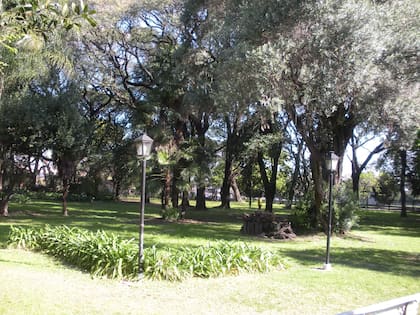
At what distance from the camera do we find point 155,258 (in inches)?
312

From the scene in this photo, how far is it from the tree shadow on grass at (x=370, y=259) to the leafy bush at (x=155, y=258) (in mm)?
1873

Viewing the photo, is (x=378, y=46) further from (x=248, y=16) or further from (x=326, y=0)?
(x=248, y=16)

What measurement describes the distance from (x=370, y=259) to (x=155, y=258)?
6.08m

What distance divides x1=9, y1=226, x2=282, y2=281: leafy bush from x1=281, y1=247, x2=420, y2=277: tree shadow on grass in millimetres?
1873

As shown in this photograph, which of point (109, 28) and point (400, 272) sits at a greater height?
point (109, 28)

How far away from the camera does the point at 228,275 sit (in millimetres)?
8203

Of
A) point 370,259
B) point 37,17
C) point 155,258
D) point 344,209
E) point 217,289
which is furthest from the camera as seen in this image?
point 344,209

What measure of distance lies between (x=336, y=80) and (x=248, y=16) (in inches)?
123

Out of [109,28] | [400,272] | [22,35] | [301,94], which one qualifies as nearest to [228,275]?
[400,272]

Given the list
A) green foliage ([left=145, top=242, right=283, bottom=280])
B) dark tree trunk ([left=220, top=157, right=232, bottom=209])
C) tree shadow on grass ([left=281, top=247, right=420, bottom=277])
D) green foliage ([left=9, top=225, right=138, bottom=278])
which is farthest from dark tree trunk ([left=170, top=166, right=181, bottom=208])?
green foliage ([left=145, top=242, right=283, bottom=280])

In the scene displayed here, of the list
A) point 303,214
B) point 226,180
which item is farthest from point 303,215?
point 226,180

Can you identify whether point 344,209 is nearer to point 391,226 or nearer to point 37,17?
point 391,226

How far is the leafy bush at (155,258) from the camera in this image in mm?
7801

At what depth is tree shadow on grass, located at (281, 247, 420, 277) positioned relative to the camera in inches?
388
